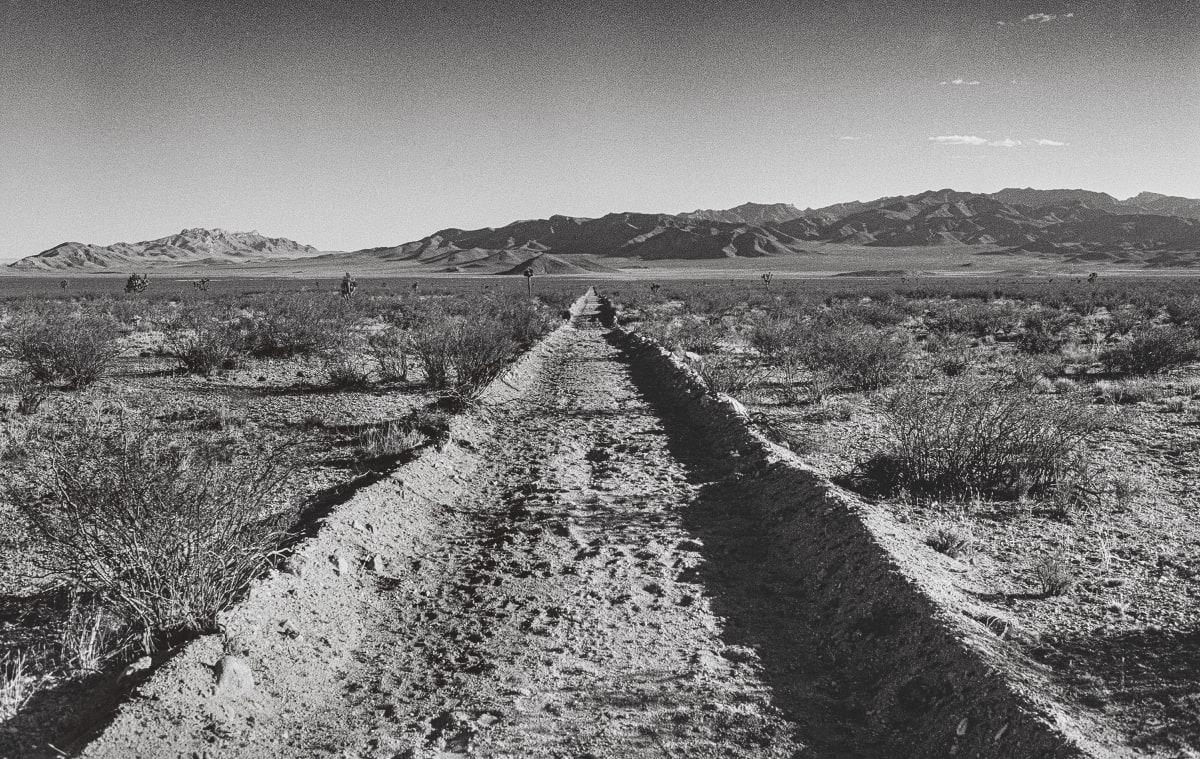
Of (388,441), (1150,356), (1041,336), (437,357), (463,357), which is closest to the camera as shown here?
(388,441)

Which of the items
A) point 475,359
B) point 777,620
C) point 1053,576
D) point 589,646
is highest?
point 475,359

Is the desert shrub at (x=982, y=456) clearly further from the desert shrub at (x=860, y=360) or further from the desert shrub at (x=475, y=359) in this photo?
the desert shrub at (x=475, y=359)

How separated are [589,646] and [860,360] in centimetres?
1117

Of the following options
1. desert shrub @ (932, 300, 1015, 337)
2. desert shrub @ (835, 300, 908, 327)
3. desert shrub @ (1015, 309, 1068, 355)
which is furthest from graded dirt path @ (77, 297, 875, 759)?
desert shrub @ (835, 300, 908, 327)

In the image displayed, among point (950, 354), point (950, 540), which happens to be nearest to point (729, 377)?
point (950, 540)

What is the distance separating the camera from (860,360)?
14.2 meters

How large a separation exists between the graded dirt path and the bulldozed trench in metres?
0.01

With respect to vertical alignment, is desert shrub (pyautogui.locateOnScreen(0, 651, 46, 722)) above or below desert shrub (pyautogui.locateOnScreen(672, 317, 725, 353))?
above

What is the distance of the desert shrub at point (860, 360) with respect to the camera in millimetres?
14055

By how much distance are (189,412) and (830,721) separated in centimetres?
1037

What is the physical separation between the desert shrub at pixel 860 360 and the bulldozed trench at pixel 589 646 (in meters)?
7.37

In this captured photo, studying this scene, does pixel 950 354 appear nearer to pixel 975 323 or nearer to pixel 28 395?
pixel 975 323

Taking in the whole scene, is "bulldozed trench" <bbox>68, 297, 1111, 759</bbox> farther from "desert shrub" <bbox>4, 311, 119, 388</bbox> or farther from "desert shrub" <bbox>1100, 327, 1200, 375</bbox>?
"desert shrub" <bbox>1100, 327, 1200, 375</bbox>

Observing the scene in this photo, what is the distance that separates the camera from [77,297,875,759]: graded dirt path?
3.58 m
